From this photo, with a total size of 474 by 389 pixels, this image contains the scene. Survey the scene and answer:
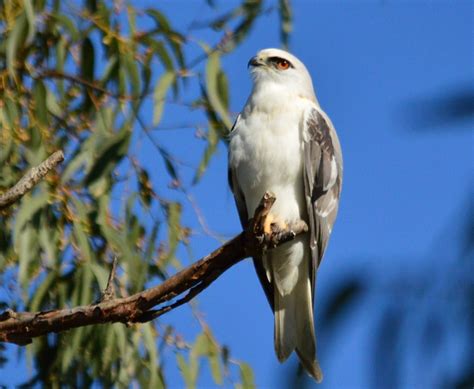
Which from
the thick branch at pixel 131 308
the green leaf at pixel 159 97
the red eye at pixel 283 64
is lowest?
the thick branch at pixel 131 308

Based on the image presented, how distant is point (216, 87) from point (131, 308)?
1.78m

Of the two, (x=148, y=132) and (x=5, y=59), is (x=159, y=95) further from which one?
(x=5, y=59)

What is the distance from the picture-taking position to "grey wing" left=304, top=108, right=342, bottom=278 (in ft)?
13.2

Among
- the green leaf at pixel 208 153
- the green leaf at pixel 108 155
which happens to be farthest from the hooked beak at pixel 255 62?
the green leaf at pixel 108 155

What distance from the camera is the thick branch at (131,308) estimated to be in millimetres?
3080

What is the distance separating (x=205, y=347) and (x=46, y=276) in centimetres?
76

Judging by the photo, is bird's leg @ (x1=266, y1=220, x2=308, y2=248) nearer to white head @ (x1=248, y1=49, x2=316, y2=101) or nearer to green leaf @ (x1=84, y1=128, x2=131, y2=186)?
white head @ (x1=248, y1=49, x2=316, y2=101)

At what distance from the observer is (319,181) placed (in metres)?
4.05

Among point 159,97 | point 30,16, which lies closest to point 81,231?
point 159,97

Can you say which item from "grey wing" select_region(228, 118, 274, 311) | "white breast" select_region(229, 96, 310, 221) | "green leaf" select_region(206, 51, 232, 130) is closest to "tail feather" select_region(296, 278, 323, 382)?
"grey wing" select_region(228, 118, 274, 311)

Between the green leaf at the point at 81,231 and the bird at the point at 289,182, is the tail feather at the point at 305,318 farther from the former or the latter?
the green leaf at the point at 81,231

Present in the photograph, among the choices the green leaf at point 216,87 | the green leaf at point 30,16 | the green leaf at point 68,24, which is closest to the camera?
the green leaf at point 30,16

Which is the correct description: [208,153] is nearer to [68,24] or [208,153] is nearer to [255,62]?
[255,62]

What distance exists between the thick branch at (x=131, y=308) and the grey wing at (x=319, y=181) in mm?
737
